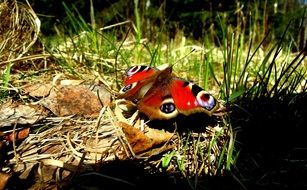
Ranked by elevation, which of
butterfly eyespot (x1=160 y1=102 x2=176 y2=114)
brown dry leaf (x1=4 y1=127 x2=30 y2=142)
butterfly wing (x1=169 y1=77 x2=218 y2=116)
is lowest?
brown dry leaf (x1=4 y1=127 x2=30 y2=142)

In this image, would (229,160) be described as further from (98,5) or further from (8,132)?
(98,5)

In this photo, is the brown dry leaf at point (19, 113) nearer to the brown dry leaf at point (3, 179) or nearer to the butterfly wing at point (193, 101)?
the brown dry leaf at point (3, 179)

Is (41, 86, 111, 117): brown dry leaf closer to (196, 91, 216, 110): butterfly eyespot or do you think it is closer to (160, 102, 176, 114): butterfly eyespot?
(160, 102, 176, 114): butterfly eyespot

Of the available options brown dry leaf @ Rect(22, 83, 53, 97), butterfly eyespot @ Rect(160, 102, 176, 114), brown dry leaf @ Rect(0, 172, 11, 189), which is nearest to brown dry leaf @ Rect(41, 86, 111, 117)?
brown dry leaf @ Rect(22, 83, 53, 97)

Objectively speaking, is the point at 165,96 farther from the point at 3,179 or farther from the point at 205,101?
the point at 3,179

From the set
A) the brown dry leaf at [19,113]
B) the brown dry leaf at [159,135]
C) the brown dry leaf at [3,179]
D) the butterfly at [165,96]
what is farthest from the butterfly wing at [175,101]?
the brown dry leaf at [3,179]

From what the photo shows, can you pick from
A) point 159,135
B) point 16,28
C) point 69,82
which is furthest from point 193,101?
point 16,28

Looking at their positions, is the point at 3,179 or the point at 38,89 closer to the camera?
the point at 3,179

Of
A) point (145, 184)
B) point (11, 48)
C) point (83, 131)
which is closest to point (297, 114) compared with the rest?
point (145, 184)
